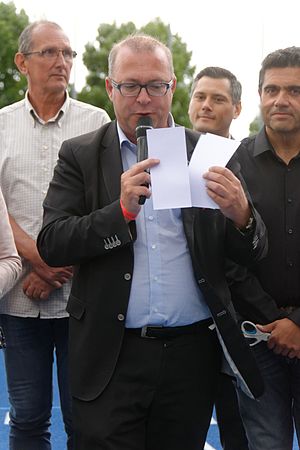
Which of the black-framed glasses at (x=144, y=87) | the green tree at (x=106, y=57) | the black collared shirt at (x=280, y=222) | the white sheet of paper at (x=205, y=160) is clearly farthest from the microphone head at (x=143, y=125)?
the green tree at (x=106, y=57)

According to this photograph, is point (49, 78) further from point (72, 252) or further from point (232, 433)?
point (232, 433)

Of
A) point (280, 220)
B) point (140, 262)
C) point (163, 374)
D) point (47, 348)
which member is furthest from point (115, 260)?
point (47, 348)

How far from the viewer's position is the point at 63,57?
4.39 m

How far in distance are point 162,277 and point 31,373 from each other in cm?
133

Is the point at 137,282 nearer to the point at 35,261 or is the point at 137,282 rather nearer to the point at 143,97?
the point at 143,97

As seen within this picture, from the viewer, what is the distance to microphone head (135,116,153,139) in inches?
122

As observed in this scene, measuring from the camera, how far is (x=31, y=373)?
168 inches

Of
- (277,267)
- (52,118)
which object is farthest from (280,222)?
(52,118)

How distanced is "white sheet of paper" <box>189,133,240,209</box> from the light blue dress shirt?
255 mm

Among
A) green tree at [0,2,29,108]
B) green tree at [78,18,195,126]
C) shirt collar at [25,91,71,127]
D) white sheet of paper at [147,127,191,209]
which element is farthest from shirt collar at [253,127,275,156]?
green tree at [78,18,195,126]

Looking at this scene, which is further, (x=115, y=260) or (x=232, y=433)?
(x=232, y=433)

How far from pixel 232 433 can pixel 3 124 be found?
6.94ft

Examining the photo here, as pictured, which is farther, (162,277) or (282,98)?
(282,98)

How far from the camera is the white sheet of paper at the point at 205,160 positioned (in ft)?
10.3
